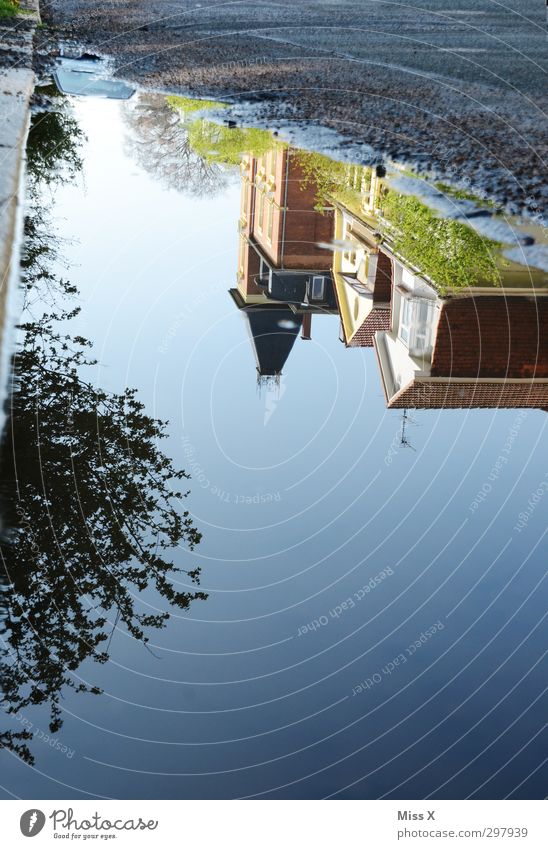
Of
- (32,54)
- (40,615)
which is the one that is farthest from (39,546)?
(32,54)

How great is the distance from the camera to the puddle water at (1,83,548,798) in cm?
430

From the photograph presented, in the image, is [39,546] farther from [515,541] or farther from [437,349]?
[437,349]

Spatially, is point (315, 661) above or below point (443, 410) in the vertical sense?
below

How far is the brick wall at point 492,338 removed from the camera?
269 inches

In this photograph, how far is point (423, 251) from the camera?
7.99m

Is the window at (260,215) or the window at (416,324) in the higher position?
the window at (260,215)

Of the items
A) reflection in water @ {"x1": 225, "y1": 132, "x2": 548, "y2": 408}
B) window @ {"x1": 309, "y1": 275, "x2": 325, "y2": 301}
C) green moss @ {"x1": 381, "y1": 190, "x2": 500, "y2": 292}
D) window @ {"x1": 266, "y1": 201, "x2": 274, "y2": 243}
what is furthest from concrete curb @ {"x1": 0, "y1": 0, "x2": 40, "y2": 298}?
green moss @ {"x1": 381, "y1": 190, "x2": 500, "y2": 292}

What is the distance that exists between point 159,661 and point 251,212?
5.22 m

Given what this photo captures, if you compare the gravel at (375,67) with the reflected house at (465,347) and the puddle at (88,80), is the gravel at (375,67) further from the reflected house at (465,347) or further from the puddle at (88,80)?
the reflected house at (465,347)

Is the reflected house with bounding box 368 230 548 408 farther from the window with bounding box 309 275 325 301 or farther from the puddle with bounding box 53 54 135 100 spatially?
the puddle with bounding box 53 54 135 100

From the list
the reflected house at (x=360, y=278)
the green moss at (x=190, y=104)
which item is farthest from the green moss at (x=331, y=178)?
the green moss at (x=190, y=104)

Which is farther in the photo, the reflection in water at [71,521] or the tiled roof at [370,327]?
the tiled roof at [370,327]

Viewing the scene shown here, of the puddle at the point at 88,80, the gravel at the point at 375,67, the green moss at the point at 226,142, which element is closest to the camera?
the green moss at the point at 226,142
